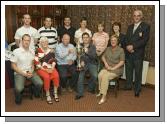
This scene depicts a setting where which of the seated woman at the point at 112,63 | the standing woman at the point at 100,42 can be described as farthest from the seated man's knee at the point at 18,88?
the standing woman at the point at 100,42

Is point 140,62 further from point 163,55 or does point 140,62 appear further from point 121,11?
point 121,11

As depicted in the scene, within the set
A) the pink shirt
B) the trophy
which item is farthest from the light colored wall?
the trophy

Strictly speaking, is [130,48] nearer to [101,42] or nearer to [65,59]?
[101,42]

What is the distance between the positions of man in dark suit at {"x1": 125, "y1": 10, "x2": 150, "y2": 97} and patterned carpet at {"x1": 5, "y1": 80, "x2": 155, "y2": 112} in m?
0.26

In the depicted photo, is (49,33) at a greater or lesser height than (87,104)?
greater

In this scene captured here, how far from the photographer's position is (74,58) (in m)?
4.57

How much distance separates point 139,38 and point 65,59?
1.21 m

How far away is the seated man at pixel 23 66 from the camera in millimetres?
4102

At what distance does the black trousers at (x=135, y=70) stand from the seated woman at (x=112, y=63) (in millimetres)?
264

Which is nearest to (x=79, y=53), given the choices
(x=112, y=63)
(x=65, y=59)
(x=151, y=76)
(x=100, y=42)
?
(x=65, y=59)

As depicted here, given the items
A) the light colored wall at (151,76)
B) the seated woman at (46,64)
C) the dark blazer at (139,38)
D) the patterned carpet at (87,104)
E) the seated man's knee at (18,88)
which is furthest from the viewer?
the light colored wall at (151,76)

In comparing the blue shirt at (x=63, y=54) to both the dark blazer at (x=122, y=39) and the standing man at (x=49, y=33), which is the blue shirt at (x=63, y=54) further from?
the dark blazer at (x=122, y=39)

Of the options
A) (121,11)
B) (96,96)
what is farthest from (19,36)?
(121,11)

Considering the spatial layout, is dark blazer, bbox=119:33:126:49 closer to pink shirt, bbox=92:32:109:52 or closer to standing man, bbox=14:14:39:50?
pink shirt, bbox=92:32:109:52
